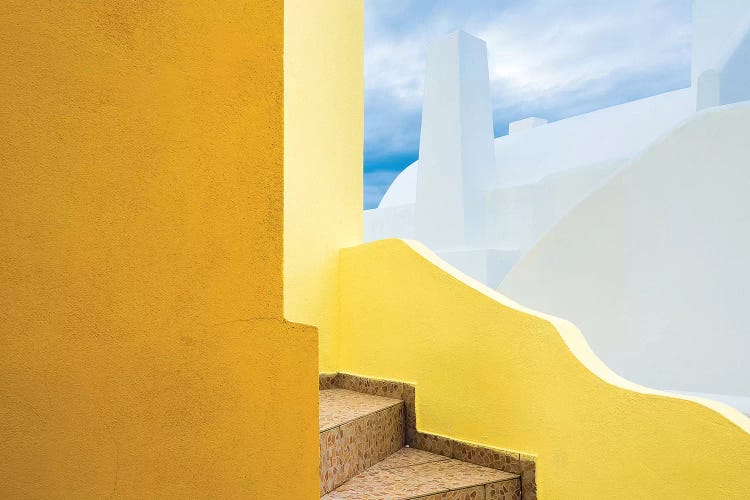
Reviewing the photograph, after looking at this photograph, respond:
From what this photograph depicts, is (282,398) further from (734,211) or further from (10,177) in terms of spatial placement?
(734,211)

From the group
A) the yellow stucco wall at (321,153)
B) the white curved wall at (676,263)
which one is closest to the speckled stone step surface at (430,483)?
the yellow stucco wall at (321,153)

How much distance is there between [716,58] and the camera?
6504mm

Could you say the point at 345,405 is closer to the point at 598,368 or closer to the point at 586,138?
the point at 598,368

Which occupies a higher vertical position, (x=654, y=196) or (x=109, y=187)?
(x=654, y=196)

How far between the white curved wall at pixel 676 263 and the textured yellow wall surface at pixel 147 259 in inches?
123

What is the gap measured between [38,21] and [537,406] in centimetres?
207

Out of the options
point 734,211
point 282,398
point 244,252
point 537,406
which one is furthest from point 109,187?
point 734,211

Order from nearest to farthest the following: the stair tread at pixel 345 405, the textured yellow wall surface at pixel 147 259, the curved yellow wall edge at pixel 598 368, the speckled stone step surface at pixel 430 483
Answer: the textured yellow wall surface at pixel 147 259 < the curved yellow wall edge at pixel 598 368 < the speckled stone step surface at pixel 430 483 < the stair tread at pixel 345 405

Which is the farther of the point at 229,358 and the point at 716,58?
the point at 716,58

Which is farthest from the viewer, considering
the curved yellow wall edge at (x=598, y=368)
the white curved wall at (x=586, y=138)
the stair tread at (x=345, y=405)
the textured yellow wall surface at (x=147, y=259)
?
the white curved wall at (x=586, y=138)

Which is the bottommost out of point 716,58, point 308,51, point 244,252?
point 244,252

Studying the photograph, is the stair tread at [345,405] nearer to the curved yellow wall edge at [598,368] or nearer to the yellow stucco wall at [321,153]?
the yellow stucco wall at [321,153]

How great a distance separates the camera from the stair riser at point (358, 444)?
213cm

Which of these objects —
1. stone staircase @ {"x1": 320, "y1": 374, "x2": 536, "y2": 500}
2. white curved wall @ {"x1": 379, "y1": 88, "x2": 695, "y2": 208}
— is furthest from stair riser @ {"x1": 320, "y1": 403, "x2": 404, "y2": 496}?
white curved wall @ {"x1": 379, "y1": 88, "x2": 695, "y2": 208}
